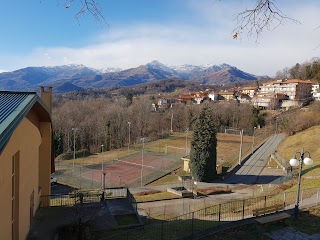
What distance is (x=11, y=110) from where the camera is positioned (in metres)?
8.17

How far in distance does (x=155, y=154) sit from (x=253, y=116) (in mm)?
Result: 32969

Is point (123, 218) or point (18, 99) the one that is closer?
point (18, 99)

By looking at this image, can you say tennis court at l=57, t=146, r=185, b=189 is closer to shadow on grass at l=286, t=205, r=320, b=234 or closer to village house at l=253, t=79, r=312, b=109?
shadow on grass at l=286, t=205, r=320, b=234

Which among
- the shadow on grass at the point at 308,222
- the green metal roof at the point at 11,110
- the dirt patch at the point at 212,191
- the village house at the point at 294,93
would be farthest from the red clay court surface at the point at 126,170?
the village house at the point at 294,93

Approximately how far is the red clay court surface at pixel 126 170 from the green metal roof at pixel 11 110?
31.3 m

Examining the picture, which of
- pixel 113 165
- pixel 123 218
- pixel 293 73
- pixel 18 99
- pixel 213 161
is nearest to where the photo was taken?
pixel 18 99

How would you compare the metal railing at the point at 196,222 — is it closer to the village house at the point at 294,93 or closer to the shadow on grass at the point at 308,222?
the shadow on grass at the point at 308,222

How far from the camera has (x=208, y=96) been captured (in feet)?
451

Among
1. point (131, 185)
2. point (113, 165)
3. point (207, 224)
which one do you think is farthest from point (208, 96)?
point (207, 224)

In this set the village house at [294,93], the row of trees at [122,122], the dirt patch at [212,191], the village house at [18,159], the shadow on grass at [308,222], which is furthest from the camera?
the village house at [294,93]

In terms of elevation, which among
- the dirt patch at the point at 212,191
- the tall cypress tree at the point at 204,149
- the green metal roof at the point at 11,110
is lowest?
the dirt patch at the point at 212,191

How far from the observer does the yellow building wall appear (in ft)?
26.0

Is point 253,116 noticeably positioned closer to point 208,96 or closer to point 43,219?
point 208,96

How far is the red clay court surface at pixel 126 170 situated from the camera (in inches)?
1705
